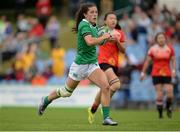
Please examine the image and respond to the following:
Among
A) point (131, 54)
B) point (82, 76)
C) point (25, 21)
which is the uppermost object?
point (25, 21)

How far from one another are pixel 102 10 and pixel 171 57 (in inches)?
469

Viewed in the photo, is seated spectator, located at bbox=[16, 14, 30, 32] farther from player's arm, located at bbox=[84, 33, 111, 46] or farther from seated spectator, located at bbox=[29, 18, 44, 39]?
player's arm, located at bbox=[84, 33, 111, 46]

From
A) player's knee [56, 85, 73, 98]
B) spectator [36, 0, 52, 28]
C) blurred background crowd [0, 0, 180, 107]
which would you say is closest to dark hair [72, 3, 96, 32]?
player's knee [56, 85, 73, 98]

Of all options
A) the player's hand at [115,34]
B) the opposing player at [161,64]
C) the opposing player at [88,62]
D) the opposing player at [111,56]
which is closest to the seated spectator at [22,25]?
the opposing player at [161,64]

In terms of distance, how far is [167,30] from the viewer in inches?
1163

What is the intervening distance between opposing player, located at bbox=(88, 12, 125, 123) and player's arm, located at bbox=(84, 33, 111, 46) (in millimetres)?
1277

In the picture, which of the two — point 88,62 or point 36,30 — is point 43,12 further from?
point 88,62

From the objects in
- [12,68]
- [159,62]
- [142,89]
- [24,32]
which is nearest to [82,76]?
[159,62]

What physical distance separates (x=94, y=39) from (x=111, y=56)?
7.64ft

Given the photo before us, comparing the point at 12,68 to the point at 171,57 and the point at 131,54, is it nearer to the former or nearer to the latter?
the point at 131,54

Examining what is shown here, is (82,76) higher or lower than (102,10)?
lower

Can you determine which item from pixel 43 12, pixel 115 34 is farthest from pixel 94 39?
pixel 43 12

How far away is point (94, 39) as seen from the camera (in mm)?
15203

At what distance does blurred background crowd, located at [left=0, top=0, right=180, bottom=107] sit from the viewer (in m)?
29.0
